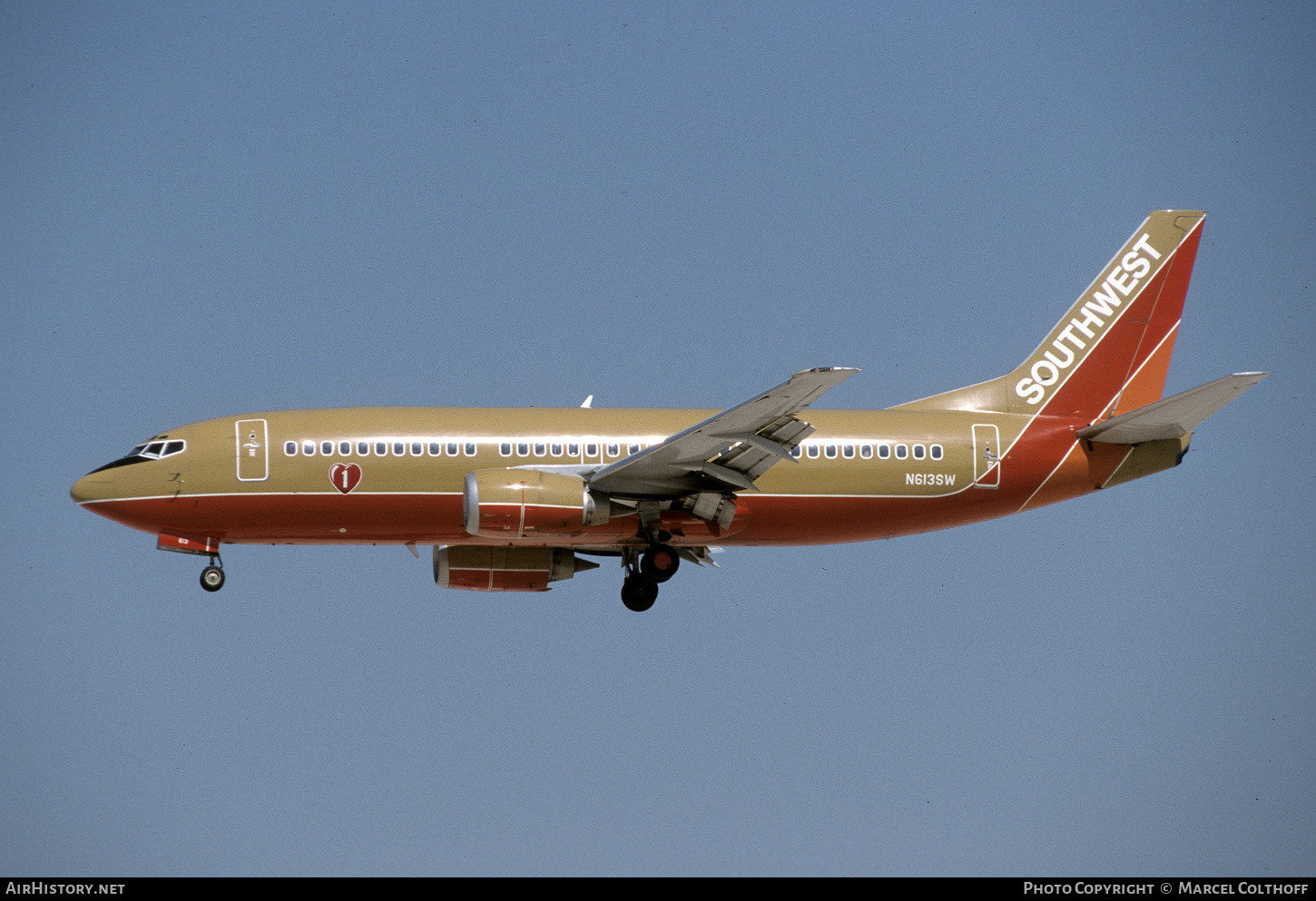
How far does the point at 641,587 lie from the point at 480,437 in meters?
6.17

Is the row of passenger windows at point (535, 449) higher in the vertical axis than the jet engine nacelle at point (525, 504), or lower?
higher

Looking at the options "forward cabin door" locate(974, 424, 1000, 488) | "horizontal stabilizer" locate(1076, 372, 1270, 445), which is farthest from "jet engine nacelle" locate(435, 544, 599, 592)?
"horizontal stabilizer" locate(1076, 372, 1270, 445)

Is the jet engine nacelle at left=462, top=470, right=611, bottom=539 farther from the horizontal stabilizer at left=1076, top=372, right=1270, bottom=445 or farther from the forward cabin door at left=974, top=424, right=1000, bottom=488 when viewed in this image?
the horizontal stabilizer at left=1076, top=372, right=1270, bottom=445

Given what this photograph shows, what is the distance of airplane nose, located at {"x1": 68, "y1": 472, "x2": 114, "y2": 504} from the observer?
42.9 metres

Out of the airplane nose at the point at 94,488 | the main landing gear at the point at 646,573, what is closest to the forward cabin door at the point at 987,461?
the main landing gear at the point at 646,573

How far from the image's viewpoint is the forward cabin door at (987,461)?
1794 inches

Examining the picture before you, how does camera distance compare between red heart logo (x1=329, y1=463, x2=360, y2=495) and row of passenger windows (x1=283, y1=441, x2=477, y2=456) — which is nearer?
red heart logo (x1=329, y1=463, x2=360, y2=495)

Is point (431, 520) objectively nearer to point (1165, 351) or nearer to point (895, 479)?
point (895, 479)

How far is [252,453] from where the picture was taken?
42.8 metres

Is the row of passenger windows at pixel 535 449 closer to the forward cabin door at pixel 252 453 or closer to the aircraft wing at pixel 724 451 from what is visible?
the forward cabin door at pixel 252 453

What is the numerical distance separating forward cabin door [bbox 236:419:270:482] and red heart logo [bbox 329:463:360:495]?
1.70 metres

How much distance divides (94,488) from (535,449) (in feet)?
37.1

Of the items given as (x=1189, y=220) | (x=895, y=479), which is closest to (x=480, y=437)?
(x=895, y=479)

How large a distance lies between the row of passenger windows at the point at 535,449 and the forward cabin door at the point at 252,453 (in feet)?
A: 1.91
